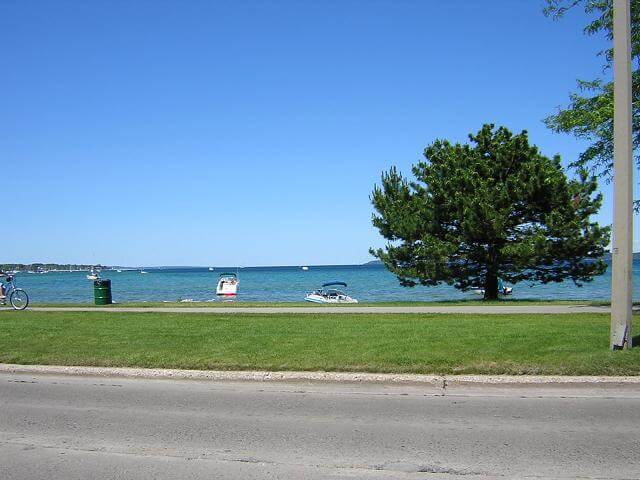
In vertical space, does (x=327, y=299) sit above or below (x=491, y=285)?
below

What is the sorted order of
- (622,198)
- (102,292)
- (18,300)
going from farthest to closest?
(102,292) < (18,300) < (622,198)

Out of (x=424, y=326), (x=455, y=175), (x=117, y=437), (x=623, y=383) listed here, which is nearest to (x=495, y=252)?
(x=455, y=175)

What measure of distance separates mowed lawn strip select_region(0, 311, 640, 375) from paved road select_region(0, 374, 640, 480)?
3.21 ft

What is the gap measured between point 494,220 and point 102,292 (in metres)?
16.4

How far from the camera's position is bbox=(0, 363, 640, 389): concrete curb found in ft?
25.6

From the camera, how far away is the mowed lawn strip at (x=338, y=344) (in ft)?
28.5

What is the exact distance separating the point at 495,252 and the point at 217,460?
2354 cm

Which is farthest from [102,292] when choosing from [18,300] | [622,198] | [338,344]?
[622,198]

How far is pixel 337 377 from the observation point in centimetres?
842

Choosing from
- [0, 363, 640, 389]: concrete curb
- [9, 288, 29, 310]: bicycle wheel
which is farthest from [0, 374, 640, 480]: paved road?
[9, 288, 29, 310]: bicycle wheel

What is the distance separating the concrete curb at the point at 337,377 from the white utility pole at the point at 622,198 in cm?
133

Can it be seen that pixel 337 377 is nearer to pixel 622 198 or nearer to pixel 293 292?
pixel 622 198

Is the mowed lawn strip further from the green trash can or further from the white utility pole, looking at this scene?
the green trash can

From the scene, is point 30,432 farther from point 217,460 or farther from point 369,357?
point 369,357
